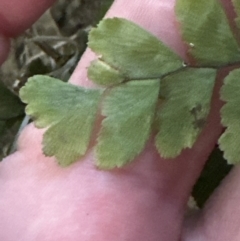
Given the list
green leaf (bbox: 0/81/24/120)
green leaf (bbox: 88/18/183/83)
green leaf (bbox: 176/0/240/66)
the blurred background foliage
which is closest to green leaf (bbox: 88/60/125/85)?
green leaf (bbox: 88/18/183/83)

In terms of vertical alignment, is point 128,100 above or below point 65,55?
above

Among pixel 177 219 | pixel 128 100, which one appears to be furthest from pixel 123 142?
pixel 177 219

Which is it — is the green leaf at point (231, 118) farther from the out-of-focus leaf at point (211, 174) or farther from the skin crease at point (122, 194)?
the out-of-focus leaf at point (211, 174)

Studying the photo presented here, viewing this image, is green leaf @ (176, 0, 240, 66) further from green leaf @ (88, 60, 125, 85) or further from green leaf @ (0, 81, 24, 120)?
green leaf @ (0, 81, 24, 120)

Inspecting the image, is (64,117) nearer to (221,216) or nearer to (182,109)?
(182,109)

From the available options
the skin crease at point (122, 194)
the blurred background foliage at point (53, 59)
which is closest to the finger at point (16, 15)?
the blurred background foliage at point (53, 59)

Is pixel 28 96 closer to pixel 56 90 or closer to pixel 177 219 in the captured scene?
pixel 56 90

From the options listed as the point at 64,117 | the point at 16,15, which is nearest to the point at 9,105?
the point at 16,15
